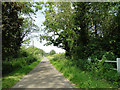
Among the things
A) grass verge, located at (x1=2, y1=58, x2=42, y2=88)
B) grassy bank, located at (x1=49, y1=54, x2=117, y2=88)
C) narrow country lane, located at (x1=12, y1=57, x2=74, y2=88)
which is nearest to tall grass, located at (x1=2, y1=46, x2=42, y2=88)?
grass verge, located at (x1=2, y1=58, x2=42, y2=88)

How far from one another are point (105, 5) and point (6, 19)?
34.4 ft

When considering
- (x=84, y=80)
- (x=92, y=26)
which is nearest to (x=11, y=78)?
(x=84, y=80)

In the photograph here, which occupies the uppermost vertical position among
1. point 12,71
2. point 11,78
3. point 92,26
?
point 92,26

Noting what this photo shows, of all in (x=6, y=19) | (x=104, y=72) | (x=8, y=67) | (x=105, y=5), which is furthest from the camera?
(x=105, y=5)

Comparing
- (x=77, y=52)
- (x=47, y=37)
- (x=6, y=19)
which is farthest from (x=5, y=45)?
(x=47, y=37)

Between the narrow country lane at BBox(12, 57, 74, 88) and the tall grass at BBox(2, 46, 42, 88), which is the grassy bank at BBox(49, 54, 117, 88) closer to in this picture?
the narrow country lane at BBox(12, 57, 74, 88)

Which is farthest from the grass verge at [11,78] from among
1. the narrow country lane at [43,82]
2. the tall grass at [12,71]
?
the narrow country lane at [43,82]

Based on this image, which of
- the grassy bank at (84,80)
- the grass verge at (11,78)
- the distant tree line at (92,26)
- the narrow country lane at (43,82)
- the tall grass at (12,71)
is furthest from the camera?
the distant tree line at (92,26)

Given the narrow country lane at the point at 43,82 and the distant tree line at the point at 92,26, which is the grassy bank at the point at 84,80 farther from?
the distant tree line at the point at 92,26

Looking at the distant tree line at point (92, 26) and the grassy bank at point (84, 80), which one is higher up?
the distant tree line at point (92, 26)

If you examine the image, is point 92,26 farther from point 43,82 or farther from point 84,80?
point 43,82

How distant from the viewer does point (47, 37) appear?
26812 mm

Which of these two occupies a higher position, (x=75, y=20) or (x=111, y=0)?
(x=111, y=0)

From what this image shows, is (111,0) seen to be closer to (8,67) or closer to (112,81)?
(112,81)
